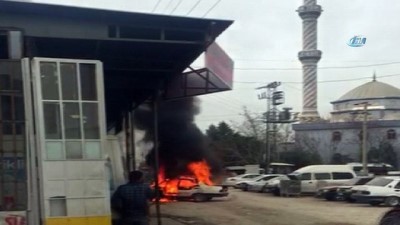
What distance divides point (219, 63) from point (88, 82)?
18.9ft

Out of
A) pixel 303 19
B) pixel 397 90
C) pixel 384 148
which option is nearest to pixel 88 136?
pixel 384 148

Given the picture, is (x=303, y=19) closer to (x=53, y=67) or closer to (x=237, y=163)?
(x=237, y=163)

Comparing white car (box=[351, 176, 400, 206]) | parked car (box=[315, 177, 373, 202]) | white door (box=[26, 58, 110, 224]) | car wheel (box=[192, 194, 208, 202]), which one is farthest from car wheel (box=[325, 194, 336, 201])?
white door (box=[26, 58, 110, 224])

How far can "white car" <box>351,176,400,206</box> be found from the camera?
1041 inches

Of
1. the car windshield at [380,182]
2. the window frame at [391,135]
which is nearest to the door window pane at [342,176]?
the car windshield at [380,182]

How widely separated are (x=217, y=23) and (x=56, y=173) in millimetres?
4925

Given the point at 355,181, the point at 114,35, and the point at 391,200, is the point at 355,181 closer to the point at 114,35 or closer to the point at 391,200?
the point at 391,200

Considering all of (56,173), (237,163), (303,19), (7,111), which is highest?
(303,19)

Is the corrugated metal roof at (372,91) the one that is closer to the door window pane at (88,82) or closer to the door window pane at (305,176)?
the door window pane at (305,176)

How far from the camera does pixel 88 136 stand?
9.60 metres

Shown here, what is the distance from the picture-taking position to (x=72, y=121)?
9461 mm

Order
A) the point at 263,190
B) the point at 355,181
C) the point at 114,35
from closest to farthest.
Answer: the point at 114,35
the point at 355,181
the point at 263,190

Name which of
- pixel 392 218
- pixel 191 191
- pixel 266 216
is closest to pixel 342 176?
pixel 191 191

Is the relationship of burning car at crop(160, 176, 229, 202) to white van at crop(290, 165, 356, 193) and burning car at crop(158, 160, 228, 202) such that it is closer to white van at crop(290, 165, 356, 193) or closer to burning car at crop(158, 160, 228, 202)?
burning car at crop(158, 160, 228, 202)
